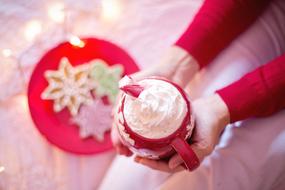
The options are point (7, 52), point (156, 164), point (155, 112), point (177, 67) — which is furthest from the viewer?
point (7, 52)

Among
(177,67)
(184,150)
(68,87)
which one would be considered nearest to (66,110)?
(68,87)

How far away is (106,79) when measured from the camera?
79cm

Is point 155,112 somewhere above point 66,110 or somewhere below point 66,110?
above

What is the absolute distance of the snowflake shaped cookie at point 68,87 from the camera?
0.78 metres

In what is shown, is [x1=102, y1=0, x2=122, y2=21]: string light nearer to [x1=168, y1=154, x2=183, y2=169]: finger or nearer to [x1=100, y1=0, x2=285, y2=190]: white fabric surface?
[x1=100, y1=0, x2=285, y2=190]: white fabric surface

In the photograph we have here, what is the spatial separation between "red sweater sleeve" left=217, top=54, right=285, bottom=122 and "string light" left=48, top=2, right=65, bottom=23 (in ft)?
1.51

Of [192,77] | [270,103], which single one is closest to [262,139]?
[270,103]

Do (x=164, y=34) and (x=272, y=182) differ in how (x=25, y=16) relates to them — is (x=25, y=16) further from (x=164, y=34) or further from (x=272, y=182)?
(x=272, y=182)

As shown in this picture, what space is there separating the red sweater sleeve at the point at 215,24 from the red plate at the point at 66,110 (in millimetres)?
154

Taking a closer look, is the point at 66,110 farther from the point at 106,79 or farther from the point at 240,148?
the point at 240,148

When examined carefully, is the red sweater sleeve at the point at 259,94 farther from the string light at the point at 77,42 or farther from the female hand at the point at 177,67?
the string light at the point at 77,42

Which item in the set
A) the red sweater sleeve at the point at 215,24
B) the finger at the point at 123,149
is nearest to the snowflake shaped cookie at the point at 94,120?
the finger at the point at 123,149

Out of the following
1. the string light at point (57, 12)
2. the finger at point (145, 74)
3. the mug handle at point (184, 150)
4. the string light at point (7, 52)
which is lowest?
the string light at point (7, 52)

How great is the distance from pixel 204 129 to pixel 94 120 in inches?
10.9
